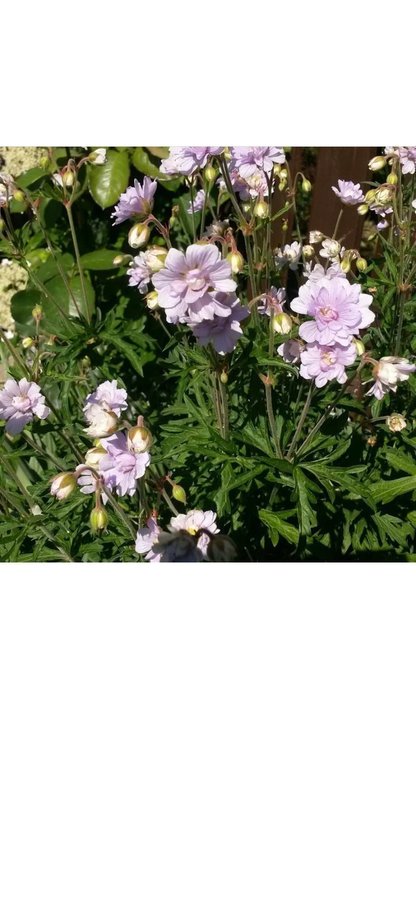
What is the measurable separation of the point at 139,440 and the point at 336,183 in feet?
7.22

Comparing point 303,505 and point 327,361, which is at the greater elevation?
point 327,361

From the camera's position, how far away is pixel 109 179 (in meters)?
2.71

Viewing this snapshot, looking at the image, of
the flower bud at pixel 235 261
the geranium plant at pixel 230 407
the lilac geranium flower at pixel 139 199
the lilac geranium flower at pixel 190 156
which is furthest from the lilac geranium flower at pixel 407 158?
the flower bud at pixel 235 261

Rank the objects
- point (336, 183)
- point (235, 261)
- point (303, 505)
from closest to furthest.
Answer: point (235, 261), point (303, 505), point (336, 183)

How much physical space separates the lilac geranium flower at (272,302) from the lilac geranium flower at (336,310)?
160mm

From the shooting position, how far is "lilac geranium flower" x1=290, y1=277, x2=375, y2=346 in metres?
1.29

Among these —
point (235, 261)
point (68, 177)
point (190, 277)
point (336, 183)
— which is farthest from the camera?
point (336, 183)

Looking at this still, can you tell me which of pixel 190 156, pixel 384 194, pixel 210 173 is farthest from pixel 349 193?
pixel 190 156

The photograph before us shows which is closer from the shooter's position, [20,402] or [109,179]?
[20,402]

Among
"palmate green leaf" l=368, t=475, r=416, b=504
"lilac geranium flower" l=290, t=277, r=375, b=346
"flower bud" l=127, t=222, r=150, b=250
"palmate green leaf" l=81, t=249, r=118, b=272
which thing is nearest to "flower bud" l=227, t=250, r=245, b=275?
"lilac geranium flower" l=290, t=277, r=375, b=346

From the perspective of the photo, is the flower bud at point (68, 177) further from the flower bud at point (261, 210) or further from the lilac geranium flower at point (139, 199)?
the flower bud at point (261, 210)

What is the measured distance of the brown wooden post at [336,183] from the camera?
2.85m

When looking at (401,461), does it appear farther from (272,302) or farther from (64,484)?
(64,484)

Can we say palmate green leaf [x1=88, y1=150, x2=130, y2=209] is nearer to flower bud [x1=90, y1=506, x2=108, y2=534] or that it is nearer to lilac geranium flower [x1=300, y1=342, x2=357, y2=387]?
lilac geranium flower [x1=300, y1=342, x2=357, y2=387]
